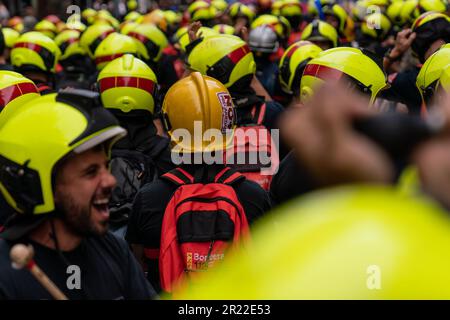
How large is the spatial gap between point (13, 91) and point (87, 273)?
2.49 metres

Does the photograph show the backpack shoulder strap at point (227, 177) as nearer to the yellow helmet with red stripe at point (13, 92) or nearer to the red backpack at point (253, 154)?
the red backpack at point (253, 154)

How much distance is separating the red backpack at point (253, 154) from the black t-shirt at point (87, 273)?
173cm

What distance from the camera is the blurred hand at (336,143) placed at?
110 cm

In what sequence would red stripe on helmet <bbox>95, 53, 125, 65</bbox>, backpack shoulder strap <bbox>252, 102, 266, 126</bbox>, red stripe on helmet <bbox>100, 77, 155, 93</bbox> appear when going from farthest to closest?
red stripe on helmet <bbox>95, 53, 125, 65</bbox> → backpack shoulder strap <bbox>252, 102, 266, 126</bbox> → red stripe on helmet <bbox>100, 77, 155, 93</bbox>

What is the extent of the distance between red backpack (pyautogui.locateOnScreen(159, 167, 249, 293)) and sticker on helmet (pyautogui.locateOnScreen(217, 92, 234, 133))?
0.48 meters

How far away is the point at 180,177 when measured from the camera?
357 centimetres

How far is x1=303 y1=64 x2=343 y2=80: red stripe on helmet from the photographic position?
4.69m

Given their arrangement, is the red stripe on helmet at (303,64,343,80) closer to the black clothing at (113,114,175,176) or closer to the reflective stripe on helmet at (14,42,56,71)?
the black clothing at (113,114,175,176)

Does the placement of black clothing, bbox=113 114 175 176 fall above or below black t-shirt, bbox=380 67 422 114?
below

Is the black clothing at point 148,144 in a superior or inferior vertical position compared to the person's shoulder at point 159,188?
superior

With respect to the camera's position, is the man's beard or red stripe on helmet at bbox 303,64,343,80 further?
red stripe on helmet at bbox 303,64,343,80

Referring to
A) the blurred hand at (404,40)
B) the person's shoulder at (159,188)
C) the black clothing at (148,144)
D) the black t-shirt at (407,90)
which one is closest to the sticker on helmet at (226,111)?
the person's shoulder at (159,188)

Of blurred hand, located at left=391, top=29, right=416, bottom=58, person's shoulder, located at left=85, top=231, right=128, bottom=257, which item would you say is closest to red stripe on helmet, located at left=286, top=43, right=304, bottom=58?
blurred hand, located at left=391, top=29, right=416, bottom=58

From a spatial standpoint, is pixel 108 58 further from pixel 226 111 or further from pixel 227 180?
pixel 227 180
